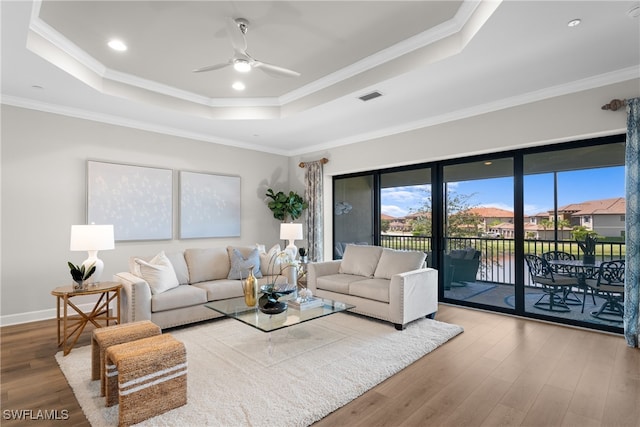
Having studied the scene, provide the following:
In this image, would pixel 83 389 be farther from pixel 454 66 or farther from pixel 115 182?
pixel 454 66

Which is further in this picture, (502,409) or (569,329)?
(569,329)

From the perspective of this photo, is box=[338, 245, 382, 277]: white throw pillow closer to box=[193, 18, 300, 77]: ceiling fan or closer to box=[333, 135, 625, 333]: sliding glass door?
box=[333, 135, 625, 333]: sliding glass door

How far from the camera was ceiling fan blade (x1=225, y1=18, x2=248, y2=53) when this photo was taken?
9.68 feet

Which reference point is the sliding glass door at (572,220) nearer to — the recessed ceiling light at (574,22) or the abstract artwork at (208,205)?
the recessed ceiling light at (574,22)

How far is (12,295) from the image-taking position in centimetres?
406

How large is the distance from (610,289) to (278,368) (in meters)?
3.89

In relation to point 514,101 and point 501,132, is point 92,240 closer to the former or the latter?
point 501,132

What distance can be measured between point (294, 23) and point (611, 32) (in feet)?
8.98

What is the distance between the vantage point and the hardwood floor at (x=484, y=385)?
7.10 ft

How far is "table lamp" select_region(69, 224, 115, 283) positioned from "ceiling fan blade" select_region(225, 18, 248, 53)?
2447 mm

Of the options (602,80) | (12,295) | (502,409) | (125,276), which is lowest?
Answer: (502,409)

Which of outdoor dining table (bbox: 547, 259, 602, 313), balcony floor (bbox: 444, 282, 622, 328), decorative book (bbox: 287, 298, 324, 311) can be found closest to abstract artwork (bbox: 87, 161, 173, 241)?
decorative book (bbox: 287, 298, 324, 311)

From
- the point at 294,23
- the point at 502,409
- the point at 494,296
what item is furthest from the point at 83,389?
the point at 494,296

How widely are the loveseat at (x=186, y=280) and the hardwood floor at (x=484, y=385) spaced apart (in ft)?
2.59
